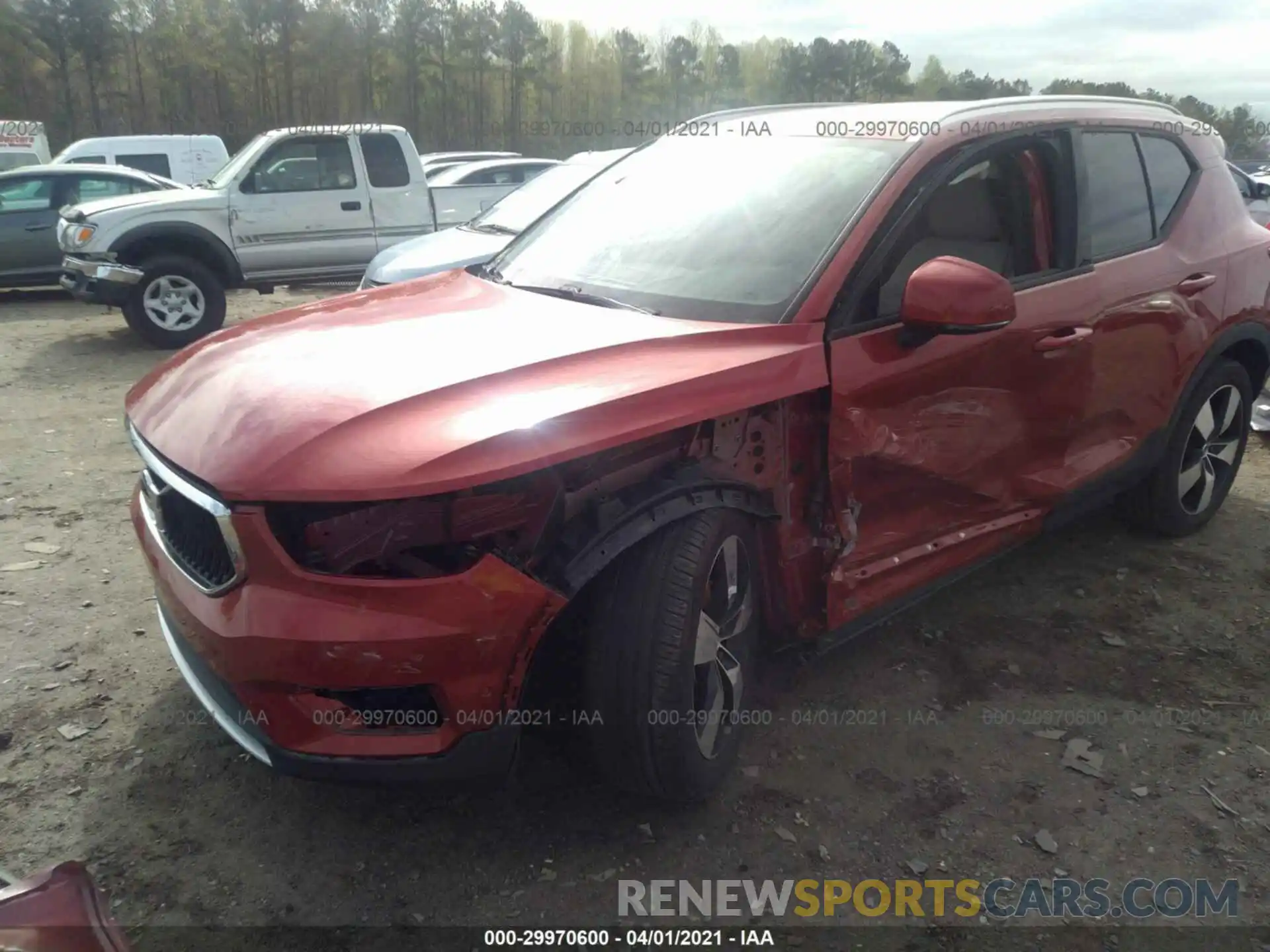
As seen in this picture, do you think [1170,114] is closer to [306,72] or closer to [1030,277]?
[1030,277]

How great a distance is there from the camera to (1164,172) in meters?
3.88

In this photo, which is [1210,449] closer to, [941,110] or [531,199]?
[941,110]

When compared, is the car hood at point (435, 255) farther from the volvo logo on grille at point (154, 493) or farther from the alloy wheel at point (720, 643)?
the alloy wheel at point (720, 643)

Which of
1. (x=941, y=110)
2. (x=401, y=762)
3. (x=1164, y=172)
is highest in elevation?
(x=941, y=110)

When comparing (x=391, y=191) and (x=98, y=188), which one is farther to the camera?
(x=98, y=188)

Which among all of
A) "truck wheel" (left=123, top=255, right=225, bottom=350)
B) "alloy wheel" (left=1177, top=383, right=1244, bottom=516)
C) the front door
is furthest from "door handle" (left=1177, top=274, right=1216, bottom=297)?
"truck wheel" (left=123, top=255, right=225, bottom=350)

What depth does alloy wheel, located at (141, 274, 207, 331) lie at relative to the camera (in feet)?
29.3

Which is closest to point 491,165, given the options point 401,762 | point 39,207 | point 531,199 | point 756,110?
point 39,207

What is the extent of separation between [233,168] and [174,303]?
61.1 inches

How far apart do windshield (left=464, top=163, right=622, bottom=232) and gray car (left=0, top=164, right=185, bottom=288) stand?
5454 mm

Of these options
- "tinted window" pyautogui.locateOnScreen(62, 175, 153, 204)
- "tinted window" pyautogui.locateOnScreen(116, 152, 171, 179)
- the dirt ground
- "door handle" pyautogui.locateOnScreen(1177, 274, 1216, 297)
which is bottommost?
the dirt ground

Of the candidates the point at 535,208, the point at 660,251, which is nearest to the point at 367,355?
the point at 660,251

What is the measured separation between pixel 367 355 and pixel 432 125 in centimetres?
4106

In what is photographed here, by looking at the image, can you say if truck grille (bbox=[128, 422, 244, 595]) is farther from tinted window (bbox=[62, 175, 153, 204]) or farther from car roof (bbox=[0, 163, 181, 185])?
car roof (bbox=[0, 163, 181, 185])
